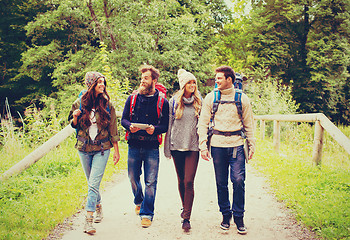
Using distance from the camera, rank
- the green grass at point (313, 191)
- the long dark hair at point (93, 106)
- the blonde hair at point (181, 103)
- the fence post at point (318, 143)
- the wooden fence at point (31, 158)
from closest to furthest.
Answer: the green grass at point (313, 191) → the long dark hair at point (93, 106) → the blonde hair at point (181, 103) → the wooden fence at point (31, 158) → the fence post at point (318, 143)

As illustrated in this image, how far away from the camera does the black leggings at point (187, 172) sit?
12.1 ft

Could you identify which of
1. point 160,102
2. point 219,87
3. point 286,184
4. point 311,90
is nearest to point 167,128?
point 160,102

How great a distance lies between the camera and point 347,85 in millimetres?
22156

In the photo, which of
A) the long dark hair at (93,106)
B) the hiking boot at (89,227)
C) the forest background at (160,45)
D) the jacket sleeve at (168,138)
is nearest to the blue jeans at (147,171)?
the jacket sleeve at (168,138)

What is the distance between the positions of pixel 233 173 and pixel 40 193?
9.83ft

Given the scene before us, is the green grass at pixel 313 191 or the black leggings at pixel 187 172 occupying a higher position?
the black leggings at pixel 187 172

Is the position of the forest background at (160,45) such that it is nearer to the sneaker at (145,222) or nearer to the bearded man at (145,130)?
the bearded man at (145,130)

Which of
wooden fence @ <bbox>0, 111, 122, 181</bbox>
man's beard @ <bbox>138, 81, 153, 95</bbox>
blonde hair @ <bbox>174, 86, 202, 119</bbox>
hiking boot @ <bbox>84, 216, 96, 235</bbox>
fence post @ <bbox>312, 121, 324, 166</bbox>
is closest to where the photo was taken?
hiking boot @ <bbox>84, 216, 96, 235</bbox>

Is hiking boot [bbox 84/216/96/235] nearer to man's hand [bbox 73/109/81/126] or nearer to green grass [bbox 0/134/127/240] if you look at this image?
green grass [bbox 0/134/127/240]

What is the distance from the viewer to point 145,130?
3.86 meters

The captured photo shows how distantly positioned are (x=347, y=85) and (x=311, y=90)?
283 cm

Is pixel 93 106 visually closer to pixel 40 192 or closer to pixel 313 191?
pixel 40 192

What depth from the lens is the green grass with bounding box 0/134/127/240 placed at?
11.5ft

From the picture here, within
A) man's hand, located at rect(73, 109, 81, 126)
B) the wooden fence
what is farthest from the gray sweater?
the wooden fence
